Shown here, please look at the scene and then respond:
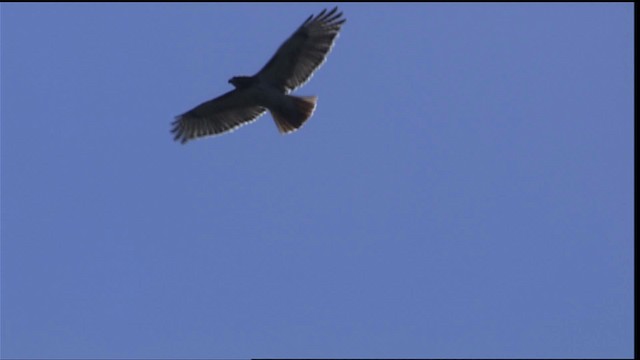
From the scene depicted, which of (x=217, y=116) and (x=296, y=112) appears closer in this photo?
(x=296, y=112)

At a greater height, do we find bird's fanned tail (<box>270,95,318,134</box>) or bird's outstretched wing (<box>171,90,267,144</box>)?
bird's outstretched wing (<box>171,90,267,144</box>)

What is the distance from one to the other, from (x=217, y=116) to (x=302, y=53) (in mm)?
1866

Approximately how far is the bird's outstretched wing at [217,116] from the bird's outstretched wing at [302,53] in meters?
0.59

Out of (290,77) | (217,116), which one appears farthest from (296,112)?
(217,116)

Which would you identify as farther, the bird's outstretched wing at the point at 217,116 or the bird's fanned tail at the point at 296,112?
the bird's outstretched wing at the point at 217,116

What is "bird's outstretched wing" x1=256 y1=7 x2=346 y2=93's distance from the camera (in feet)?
82.1

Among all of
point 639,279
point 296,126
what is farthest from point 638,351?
point 296,126

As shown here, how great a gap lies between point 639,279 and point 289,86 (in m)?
5.65

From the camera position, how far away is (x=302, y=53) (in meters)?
25.1

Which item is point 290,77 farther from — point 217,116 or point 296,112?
point 217,116

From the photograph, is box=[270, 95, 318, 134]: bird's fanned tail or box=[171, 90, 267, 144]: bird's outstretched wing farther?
box=[171, 90, 267, 144]: bird's outstretched wing

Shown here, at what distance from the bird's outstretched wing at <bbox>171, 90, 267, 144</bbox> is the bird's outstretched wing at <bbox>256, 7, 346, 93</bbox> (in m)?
0.59

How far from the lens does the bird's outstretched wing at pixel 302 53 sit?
25016 mm

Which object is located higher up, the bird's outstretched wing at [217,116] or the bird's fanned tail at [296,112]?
the bird's outstretched wing at [217,116]
